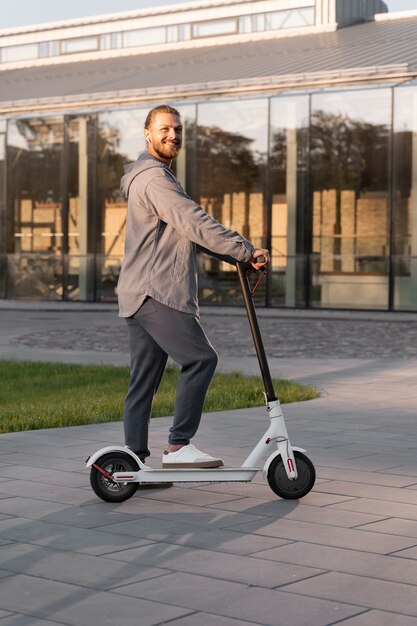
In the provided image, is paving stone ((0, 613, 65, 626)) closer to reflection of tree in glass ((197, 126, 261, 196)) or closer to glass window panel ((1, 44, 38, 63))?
reflection of tree in glass ((197, 126, 261, 196))

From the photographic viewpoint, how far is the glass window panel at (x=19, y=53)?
44531mm

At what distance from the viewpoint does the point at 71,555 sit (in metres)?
4.79

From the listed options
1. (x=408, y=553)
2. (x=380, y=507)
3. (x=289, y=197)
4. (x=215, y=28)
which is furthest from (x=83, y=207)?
(x=408, y=553)

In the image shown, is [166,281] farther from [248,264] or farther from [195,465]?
[195,465]

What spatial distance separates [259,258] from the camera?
582 centimetres

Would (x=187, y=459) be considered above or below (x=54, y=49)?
below

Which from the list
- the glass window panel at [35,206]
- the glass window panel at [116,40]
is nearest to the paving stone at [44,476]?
the glass window panel at [35,206]

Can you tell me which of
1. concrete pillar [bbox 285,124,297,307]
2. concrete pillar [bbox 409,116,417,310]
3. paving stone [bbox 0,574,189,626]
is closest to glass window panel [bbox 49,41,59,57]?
concrete pillar [bbox 285,124,297,307]

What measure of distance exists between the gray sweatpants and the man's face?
763 millimetres

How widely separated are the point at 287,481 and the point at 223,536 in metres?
0.91

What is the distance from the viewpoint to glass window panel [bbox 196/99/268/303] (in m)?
31.8

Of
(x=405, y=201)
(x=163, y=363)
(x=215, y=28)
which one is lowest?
(x=163, y=363)

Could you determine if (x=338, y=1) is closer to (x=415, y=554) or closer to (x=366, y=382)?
(x=366, y=382)

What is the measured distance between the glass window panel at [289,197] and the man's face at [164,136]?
2479 cm
